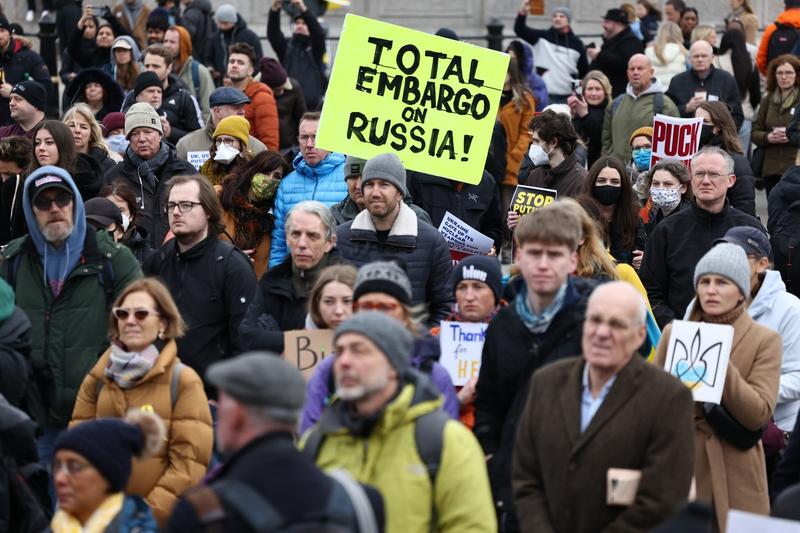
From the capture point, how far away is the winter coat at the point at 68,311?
772 cm

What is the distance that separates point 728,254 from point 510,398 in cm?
131

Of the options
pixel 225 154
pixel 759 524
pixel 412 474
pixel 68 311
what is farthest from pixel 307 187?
pixel 759 524

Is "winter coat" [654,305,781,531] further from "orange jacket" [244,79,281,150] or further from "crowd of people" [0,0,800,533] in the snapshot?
"orange jacket" [244,79,281,150]

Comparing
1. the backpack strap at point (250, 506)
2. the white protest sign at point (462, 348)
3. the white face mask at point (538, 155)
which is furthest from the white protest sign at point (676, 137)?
the backpack strap at point (250, 506)

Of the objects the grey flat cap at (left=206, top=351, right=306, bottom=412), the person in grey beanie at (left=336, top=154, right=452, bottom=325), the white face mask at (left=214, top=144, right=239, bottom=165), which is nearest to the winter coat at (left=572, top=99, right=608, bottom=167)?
the white face mask at (left=214, top=144, right=239, bottom=165)

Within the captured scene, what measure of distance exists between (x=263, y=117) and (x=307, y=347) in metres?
6.87

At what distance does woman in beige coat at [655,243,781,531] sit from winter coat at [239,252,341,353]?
185 centimetres

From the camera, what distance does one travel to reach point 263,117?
13938 mm

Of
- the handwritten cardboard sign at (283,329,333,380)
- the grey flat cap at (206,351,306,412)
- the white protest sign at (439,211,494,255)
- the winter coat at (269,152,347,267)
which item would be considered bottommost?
the handwritten cardboard sign at (283,329,333,380)

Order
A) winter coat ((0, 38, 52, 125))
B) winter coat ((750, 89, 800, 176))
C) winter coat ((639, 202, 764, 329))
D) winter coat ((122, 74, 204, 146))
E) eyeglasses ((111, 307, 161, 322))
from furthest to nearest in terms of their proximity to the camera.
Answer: winter coat ((0, 38, 52, 125)) → winter coat ((750, 89, 800, 176)) → winter coat ((122, 74, 204, 146)) → winter coat ((639, 202, 764, 329)) → eyeglasses ((111, 307, 161, 322))

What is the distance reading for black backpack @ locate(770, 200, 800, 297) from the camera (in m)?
10.6

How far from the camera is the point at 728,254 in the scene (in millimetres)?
7090

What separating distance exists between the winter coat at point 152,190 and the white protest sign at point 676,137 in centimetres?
345

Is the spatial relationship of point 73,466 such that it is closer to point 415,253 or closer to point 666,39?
point 415,253
